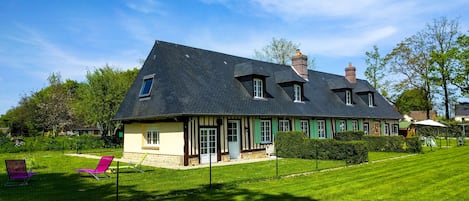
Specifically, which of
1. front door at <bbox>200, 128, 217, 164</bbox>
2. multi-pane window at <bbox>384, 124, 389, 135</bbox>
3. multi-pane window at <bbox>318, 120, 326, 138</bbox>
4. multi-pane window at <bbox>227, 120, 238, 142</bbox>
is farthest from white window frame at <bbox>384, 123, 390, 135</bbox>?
front door at <bbox>200, 128, 217, 164</bbox>

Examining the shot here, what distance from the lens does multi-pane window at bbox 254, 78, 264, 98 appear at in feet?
61.2

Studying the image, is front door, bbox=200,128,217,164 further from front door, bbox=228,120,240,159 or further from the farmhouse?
front door, bbox=228,120,240,159

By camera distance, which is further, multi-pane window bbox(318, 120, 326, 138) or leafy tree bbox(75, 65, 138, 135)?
leafy tree bbox(75, 65, 138, 135)

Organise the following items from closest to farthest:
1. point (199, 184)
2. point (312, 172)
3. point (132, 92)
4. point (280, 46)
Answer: point (199, 184), point (312, 172), point (132, 92), point (280, 46)

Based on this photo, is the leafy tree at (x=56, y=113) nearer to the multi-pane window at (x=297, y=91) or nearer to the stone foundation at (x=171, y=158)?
the stone foundation at (x=171, y=158)

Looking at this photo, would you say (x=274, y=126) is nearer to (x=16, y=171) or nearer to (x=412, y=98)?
(x=16, y=171)

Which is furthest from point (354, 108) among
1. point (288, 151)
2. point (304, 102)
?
point (288, 151)

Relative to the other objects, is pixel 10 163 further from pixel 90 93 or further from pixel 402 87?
pixel 402 87

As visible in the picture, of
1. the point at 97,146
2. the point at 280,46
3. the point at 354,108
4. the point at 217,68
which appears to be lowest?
the point at 97,146

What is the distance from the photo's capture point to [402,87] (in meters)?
40.9

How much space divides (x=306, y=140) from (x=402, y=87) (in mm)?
29980

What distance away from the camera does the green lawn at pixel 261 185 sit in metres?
7.62

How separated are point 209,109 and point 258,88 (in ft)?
15.2

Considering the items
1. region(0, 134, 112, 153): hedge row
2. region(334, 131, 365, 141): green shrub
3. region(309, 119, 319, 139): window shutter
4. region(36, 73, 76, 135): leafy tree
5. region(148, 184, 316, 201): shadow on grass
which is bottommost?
region(148, 184, 316, 201): shadow on grass
